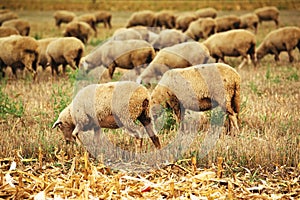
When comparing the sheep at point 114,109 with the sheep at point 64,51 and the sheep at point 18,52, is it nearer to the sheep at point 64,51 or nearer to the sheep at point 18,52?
the sheep at point 18,52

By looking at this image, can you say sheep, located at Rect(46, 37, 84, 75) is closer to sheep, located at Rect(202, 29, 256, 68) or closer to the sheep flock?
the sheep flock

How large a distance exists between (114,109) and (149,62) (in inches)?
229

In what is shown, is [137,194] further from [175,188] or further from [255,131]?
[255,131]

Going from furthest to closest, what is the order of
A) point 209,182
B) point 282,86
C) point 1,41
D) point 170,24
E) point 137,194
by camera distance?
point 170,24
point 1,41
point 282,86
point 209,182
point 137,194

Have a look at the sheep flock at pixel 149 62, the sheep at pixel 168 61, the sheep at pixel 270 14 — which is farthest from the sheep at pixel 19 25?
the sheep at pixel 270 14

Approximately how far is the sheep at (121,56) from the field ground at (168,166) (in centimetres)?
A: 330

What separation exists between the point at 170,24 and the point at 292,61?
10.9m

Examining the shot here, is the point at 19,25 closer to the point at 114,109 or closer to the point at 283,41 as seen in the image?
the point at 283,41

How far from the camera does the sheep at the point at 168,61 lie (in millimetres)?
10316

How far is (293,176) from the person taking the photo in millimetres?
5395

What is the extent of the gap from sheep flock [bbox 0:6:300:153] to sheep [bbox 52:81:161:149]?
1 centimetres

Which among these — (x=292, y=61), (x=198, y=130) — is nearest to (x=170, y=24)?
(x=292, y=61)

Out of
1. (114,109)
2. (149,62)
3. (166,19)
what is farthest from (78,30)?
(114,109)

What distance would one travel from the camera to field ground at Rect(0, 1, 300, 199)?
4.85 meters
